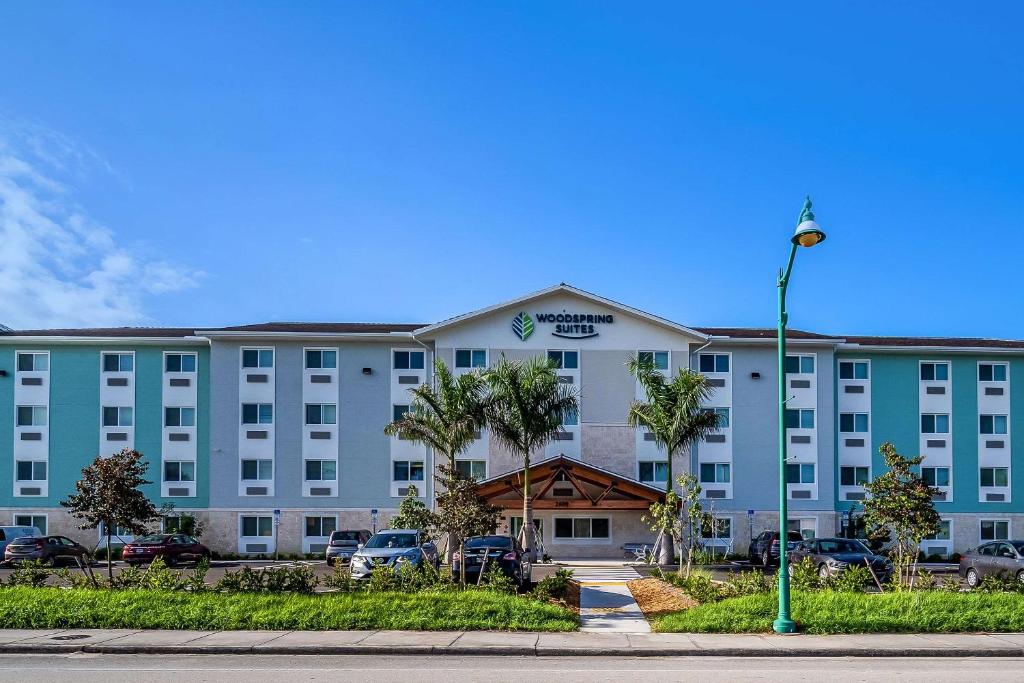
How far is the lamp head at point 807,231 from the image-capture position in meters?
13.5

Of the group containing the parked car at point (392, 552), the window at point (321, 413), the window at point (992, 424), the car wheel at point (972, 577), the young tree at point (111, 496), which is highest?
the window at point (321, 413)

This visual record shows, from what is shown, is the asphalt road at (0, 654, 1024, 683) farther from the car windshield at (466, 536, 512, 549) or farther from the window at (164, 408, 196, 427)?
the window at (164, 408, 196, 427)

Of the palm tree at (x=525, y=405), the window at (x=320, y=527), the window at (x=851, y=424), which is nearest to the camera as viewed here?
the palm tree at (x=525, y=405)

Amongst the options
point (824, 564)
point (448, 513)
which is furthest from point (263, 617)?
point (824, 564)

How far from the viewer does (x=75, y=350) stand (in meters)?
37.0

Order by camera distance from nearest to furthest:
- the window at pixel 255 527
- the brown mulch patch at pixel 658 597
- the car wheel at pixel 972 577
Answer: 1. the brown mulch patch at pixel 658 597
2. the car wheel at pixel 972 577
3. the window at pixel 255 527

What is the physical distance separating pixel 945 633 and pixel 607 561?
2045cm

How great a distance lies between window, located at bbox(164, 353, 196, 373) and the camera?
122ft

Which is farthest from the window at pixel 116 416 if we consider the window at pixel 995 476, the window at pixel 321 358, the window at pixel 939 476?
the window at pixel 995 476

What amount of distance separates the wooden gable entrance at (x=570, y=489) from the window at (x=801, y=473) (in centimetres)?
719

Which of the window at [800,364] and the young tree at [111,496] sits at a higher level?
the window at [800,364]

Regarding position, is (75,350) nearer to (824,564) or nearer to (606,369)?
(606,369)

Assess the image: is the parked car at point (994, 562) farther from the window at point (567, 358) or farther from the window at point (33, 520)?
the window at point (33, 520)

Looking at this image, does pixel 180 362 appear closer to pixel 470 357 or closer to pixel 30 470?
pixel 30 470
